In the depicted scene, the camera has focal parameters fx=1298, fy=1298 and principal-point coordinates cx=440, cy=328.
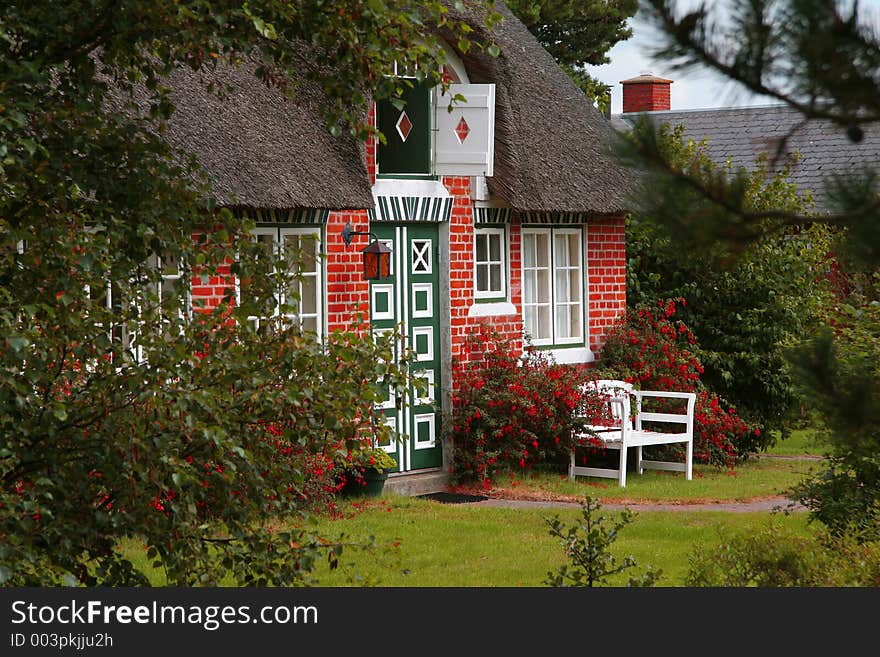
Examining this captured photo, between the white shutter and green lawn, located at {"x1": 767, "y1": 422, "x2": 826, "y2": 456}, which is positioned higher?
the white shutter

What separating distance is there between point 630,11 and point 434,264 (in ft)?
31.9

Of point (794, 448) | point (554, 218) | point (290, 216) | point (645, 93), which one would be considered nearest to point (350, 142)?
point (290, 216)

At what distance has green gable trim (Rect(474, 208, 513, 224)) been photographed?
1294cm

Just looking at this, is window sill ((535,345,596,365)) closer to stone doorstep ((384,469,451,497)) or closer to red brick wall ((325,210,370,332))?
stone doorstep ((384,469,451,497))

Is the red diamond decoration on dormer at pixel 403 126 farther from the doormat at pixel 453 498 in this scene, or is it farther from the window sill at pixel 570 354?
the doormat at pixel 453 498

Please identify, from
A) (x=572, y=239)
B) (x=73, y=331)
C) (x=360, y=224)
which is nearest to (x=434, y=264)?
(x=360, y=224)

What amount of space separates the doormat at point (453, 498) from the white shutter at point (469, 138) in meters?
3.02

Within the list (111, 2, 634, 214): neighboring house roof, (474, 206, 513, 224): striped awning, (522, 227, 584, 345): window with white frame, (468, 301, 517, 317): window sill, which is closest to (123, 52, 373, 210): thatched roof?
(111, 2, 634, 214): neighboring house roof

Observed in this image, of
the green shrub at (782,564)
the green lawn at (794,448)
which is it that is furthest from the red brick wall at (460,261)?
the green shrub at (782,564)

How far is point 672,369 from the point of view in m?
13.9

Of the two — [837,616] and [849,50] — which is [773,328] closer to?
[837,616]

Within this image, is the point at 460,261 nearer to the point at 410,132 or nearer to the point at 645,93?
the point at 410,132

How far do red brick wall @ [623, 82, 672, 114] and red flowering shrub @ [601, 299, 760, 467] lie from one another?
43.6ft

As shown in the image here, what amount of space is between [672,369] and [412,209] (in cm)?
359
